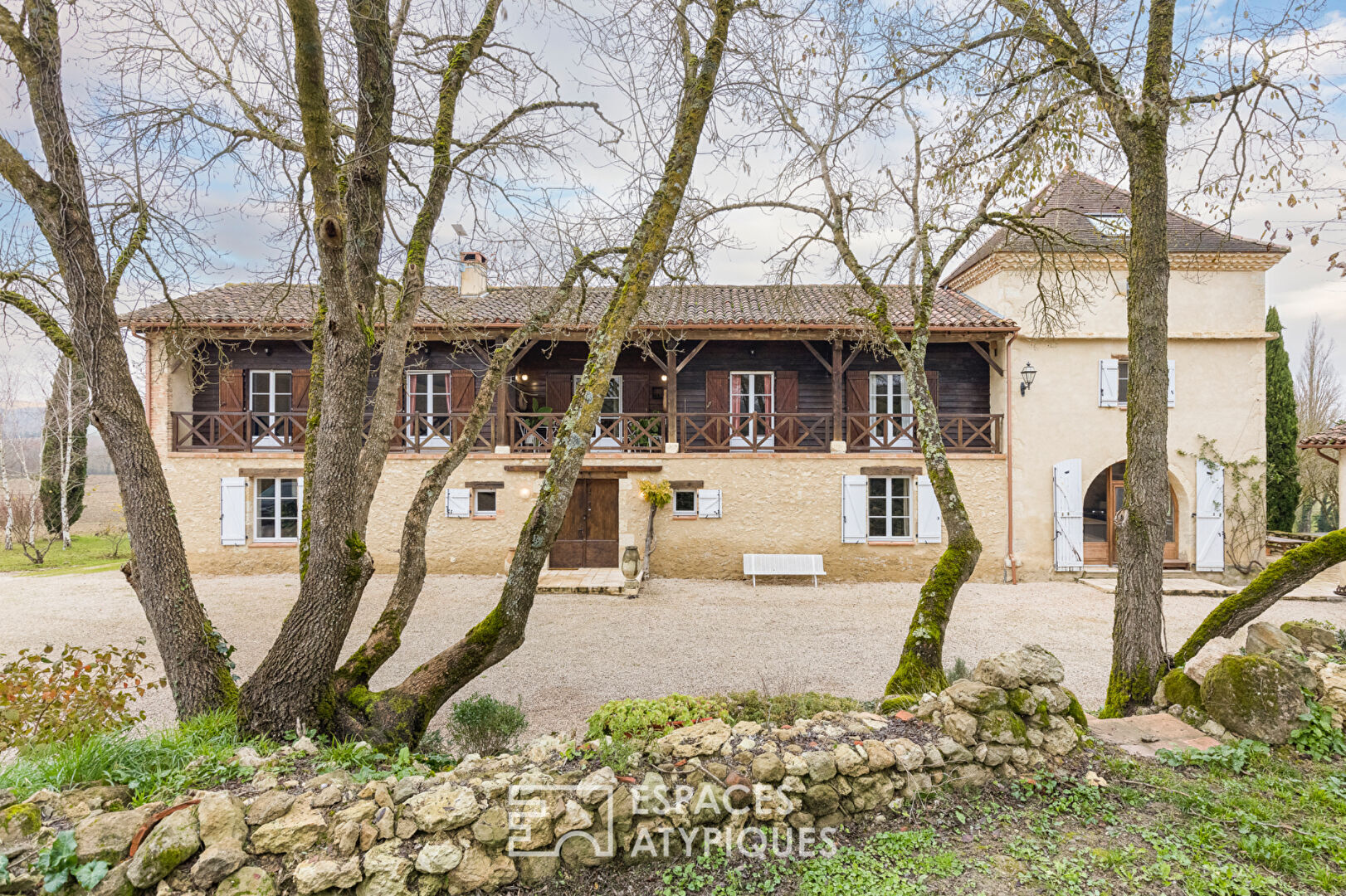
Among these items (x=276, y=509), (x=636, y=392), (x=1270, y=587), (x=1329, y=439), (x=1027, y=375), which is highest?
(x=1027, y=375)

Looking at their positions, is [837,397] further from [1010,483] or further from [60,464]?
[60,464]

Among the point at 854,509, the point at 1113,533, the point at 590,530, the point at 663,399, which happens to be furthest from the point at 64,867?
the point at 1113,533

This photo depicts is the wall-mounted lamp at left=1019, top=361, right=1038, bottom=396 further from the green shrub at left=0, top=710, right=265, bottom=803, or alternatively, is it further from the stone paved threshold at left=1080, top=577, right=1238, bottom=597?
the green shrub at left=0, top=710, right=265, bottom=803

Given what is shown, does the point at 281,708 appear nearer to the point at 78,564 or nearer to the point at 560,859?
the point at 560,859

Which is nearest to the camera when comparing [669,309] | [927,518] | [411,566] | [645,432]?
[411,566]

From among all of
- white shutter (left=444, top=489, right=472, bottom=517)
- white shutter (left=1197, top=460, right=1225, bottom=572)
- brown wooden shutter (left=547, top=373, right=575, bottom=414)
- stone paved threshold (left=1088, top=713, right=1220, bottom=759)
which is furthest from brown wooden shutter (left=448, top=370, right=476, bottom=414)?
white shutter (left=1197, top=460, right=1225, bottom=572)

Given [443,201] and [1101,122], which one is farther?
[1101,122]

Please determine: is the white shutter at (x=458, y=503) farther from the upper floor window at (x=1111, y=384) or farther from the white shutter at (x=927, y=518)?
the upper floor window at (x=1111, y=384)

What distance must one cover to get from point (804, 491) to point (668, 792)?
864 cm

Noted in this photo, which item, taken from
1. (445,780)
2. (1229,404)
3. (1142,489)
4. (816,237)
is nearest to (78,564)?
(445,780)

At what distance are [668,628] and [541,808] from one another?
5.52 meters

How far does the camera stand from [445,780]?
97.5 inches

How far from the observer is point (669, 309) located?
10219 millimetres

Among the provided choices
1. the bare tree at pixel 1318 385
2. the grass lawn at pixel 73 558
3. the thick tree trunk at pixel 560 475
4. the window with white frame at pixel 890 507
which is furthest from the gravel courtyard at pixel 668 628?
the bare tree at pixel 1318 385
